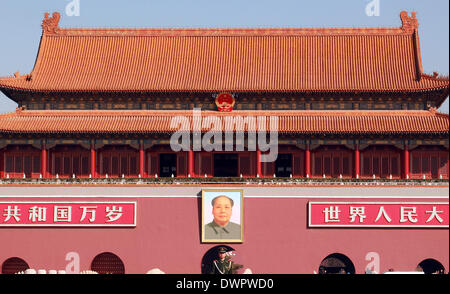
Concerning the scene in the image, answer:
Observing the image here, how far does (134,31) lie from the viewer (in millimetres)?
57250

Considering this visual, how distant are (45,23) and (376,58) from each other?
20.4 meters

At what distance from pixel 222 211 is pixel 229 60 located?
10984 millimetres

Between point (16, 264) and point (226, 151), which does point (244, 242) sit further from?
point (16, 264)

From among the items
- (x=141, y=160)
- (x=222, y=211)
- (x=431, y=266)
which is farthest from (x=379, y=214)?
(x=141, y=160)

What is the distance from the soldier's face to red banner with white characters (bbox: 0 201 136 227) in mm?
4328

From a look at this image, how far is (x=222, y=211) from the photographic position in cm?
4875

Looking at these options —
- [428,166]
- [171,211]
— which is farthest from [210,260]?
[428,166]

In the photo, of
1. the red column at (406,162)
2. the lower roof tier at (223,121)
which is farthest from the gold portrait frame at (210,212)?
the red column at (406,162)

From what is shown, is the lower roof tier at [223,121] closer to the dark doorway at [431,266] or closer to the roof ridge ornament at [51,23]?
the roof ridge ornament at [51,23]

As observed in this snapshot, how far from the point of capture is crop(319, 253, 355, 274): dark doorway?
2078 inches

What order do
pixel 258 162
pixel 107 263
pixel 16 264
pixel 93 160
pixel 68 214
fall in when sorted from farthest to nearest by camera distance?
pixel 93 160 < pixel 258 162 < pixel 16 264 < pixel 107 263 < pixel 68 214

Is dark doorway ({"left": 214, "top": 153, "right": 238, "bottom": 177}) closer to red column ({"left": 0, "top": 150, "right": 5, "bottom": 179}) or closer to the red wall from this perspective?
the red wall

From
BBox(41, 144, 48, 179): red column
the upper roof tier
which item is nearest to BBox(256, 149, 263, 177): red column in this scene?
the upper roof tier
